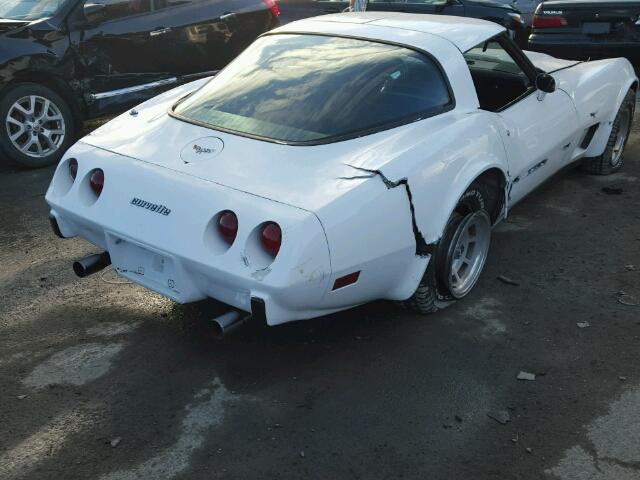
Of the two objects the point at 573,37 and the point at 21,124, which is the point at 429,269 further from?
the point at 573,37

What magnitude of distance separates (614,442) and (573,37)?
21.0 ft

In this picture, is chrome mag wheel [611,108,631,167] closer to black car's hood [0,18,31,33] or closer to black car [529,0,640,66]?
black car [529,0,640,66]

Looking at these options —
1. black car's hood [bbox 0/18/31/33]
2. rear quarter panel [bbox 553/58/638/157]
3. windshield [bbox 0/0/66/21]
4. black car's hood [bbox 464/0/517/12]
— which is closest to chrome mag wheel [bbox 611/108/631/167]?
rear quarter panel [bbox 553/58/638/157]

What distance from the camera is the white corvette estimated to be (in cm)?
315

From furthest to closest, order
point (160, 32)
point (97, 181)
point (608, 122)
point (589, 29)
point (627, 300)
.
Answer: point (589, 29) → point (160, 32) → point (608, 122) → point (627, 300) → point (97, 181)

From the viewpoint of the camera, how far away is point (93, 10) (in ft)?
22.7

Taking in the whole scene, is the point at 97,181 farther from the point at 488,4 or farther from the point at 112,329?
the point at 488,4

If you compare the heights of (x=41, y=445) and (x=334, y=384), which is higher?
(x=41, y=445)

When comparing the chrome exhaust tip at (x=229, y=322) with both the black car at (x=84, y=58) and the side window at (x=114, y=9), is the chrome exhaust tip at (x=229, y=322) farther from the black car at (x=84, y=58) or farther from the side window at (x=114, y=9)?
the side window at (x=114, y=9)

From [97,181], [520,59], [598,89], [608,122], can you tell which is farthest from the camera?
[608,122]

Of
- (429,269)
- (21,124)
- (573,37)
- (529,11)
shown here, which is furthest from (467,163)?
(529,11)

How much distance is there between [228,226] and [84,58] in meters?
4.35

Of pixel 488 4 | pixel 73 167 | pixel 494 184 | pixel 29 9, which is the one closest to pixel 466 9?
pixel 488 4

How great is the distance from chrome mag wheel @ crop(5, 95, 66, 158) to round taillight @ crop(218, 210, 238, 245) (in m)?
3.99
